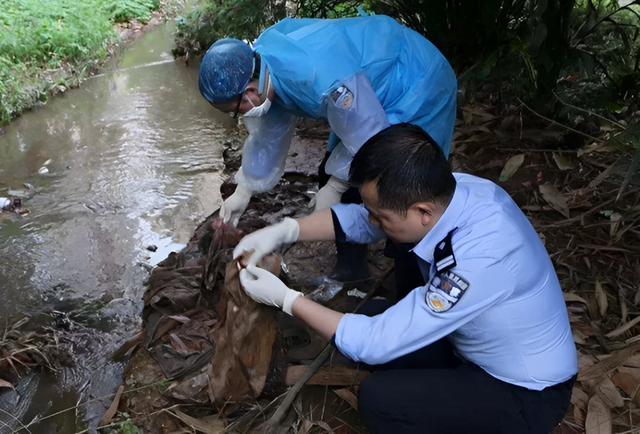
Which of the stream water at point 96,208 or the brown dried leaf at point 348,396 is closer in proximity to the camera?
the brown dried leaf at point 348,396

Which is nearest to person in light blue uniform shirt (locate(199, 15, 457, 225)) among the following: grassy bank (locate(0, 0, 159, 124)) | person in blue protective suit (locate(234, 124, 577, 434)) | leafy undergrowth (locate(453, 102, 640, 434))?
person in blue protective suit (locate(234, 124, 577, 434))

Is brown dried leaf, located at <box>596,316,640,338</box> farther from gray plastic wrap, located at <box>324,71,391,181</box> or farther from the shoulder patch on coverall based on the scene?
the shoulder patch on coverall

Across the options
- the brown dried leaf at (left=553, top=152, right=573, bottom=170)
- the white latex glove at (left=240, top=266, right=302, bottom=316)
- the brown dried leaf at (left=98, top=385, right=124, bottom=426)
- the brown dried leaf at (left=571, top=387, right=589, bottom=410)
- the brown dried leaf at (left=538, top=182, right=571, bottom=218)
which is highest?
the white latex glove at (left=240, top=266, right=302, bottom=316)

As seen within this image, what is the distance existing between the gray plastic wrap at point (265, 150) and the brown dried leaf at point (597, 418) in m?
1.79

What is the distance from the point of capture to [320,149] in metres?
4.04

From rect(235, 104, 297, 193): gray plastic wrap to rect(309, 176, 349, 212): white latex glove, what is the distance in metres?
0.32

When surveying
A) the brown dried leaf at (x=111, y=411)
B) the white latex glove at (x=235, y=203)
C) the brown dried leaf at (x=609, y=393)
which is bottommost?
the brown dried leaf at (x=111, y=411)

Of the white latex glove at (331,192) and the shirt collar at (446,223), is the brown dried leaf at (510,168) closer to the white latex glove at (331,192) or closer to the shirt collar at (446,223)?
the white latex glove at (331,192)

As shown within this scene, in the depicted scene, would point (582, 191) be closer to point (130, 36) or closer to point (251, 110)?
point (251, 110)

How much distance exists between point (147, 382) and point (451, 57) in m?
3.26

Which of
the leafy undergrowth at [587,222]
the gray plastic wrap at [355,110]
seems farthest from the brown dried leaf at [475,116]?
the gray plastic wrap at [355,110]

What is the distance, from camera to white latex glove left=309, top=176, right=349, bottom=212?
7.85 ft

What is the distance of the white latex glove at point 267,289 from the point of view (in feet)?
5.57

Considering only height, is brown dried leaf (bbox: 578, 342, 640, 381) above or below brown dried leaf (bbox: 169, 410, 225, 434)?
above
